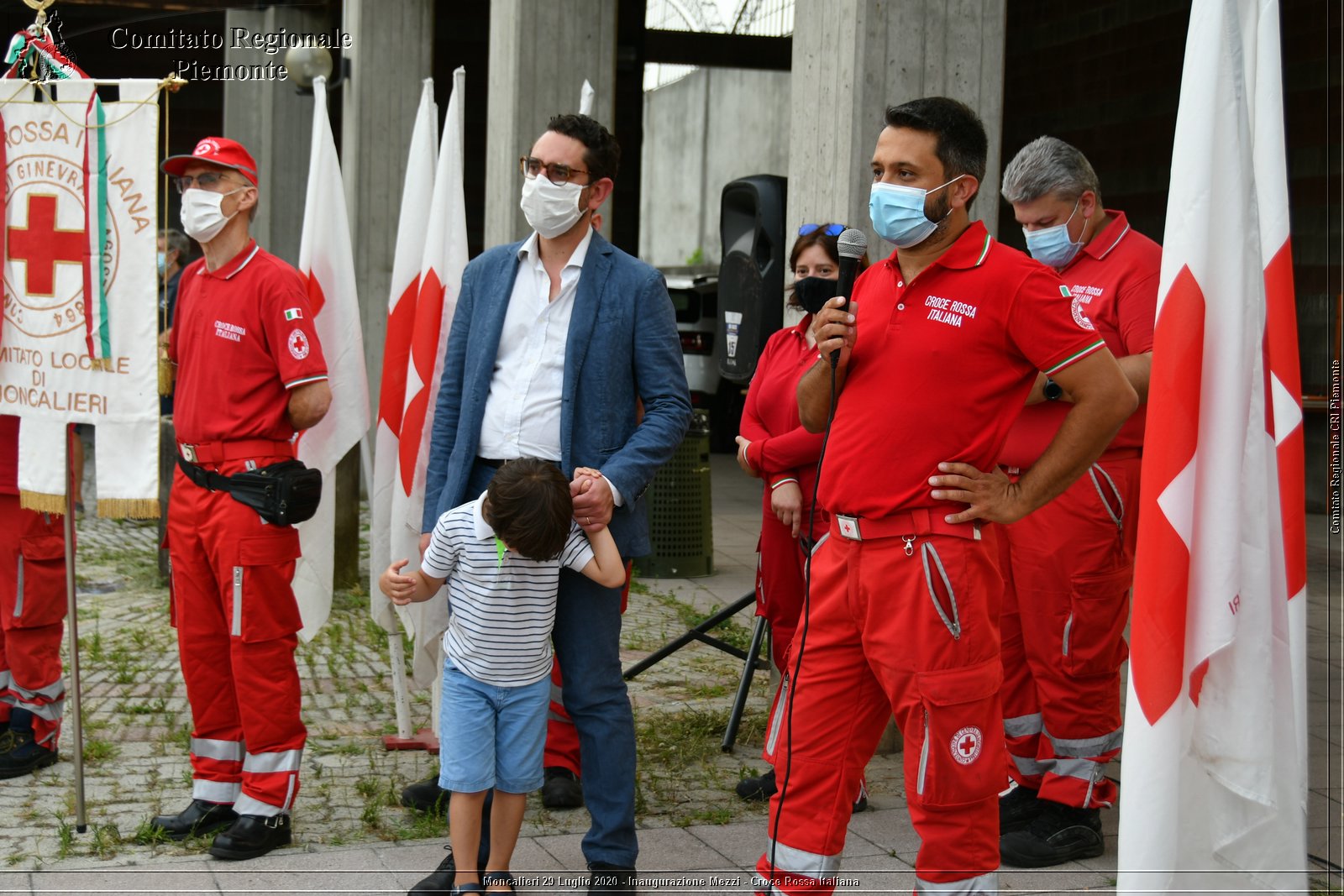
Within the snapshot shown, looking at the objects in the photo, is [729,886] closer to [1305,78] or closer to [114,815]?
[114,815]

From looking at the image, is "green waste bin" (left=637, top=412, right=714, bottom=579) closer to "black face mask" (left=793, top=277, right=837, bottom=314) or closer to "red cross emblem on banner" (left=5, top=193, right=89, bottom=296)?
"red cross emblem on banner" (left=5, top=193, right=89, bottom=296)

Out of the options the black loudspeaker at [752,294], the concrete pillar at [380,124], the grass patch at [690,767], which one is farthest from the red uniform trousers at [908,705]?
the concrete pillar at [380,124]

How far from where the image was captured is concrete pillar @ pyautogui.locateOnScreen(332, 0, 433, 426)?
11.7 metres

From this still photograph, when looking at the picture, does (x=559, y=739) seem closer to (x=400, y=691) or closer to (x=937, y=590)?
(x=400, y=691)

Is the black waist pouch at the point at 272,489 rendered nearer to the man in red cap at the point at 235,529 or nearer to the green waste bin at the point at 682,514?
the man in red cap at the point at 235,529

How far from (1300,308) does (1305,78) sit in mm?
2169

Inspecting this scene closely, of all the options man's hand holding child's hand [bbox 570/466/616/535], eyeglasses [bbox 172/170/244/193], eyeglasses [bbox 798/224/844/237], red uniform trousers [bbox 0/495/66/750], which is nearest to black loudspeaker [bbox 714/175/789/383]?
eyeglasses [bbox 798/224/844/237]

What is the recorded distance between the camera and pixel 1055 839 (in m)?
4.45

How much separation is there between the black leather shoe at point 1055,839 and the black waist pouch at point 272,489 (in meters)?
2.44

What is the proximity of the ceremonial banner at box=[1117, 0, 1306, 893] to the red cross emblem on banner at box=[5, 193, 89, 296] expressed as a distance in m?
3.48

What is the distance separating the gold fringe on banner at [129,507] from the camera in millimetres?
4654

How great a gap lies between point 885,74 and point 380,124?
7263 millimetres

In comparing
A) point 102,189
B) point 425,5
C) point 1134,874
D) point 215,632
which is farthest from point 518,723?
point 425,5

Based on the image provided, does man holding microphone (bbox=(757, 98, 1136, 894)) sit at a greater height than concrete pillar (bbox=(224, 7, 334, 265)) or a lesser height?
lesser
